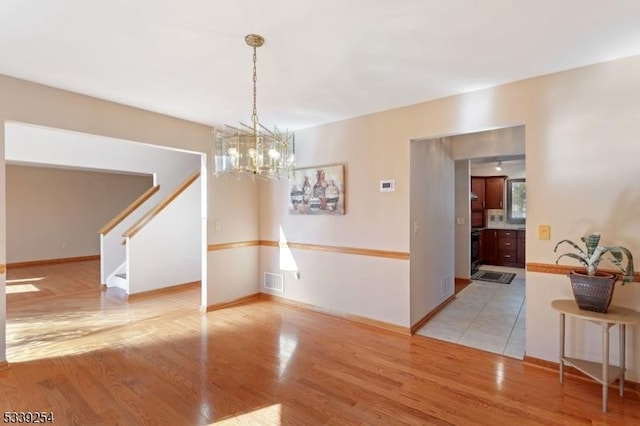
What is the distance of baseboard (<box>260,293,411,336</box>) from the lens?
11.3 ft

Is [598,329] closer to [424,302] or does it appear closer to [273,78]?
[424,302]

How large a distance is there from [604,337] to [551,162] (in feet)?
4.56

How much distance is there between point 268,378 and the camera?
8.25 feet

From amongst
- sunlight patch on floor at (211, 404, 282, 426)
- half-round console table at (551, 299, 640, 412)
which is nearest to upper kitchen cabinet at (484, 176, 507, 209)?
half-round console table at (551, 299, 640, 412)

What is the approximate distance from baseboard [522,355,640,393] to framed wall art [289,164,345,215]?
7.78ft

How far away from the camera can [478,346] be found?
3.08 m

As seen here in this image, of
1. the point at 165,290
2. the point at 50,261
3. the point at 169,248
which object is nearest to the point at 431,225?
the point at 169,248

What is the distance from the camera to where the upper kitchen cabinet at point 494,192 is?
740 cm

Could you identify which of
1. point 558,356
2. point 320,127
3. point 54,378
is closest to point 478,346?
point 558,356


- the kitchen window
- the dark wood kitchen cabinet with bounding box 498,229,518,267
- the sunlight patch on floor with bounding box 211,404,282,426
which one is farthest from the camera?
the kitchen window

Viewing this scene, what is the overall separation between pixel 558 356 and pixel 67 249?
10.2 meters

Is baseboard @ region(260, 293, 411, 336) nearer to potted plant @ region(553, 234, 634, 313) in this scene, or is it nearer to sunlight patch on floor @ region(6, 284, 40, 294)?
potted plant @ region(553, 234, 634, 313)

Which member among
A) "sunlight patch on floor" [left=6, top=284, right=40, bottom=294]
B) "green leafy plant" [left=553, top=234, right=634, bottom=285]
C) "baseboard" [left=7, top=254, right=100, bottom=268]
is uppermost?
"green leafy plant" [left=553, top=234, right=634, bottom=285]

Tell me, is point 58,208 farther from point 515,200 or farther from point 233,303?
point 515,200
